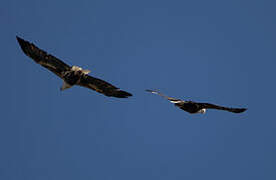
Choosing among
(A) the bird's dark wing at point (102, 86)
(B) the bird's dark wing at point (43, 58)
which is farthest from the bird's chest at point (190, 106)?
(B) the bird's dark wing at point (43, 58)

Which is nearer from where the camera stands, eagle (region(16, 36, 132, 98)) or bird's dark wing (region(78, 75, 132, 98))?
eagle (region(16, 36, 132, 98))

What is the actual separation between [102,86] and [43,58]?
4.58m

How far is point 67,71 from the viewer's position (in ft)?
104

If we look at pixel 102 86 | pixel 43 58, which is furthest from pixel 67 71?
A: pixel 102 86

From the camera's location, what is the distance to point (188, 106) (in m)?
32.2

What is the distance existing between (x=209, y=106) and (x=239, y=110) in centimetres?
218

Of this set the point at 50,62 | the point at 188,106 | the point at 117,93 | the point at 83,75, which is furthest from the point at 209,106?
the point at 50,62

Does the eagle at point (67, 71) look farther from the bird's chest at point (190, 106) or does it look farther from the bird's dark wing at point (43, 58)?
the bird's chest at point (190, 106)

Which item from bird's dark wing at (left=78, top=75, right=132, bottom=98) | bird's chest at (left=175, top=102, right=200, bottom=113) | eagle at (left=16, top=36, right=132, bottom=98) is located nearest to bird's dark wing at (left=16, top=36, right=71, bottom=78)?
eagle at (left=16, top=36, right=132, bottom=98)

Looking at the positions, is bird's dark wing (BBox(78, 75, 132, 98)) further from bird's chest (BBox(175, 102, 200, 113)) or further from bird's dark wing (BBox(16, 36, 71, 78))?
bird's chest (BBox(175, 102, 200, 113))

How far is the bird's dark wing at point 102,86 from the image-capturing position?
32.3 metres

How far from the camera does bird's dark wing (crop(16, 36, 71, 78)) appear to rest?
3100 centimetres

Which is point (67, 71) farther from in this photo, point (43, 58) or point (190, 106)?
point (190, 106)

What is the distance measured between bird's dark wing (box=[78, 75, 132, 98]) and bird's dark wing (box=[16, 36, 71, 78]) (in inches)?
65.1
